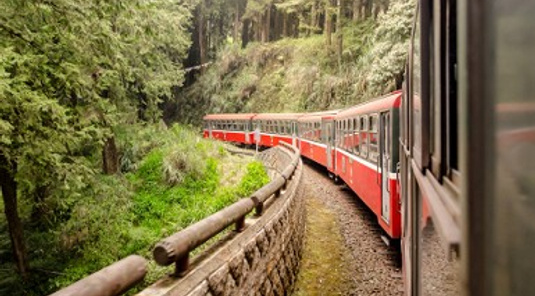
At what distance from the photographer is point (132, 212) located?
13.5m

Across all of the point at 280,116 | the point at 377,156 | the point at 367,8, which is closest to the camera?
the point at 377,156

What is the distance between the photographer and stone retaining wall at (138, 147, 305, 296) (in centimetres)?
351

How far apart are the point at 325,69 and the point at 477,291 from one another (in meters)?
30.4

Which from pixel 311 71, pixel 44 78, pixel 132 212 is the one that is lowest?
pixel 132 212

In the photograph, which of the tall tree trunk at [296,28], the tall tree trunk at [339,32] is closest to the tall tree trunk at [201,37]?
the tall tree trunk at [296,28]

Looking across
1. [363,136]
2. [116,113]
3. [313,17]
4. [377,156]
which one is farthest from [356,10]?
[377,156]

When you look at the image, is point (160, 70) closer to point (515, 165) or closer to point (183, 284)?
point (183, 284)

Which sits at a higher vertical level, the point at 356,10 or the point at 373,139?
the point at 356,10

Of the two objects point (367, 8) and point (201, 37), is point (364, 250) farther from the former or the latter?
point (201, 37)

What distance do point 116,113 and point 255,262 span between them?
32.5ft

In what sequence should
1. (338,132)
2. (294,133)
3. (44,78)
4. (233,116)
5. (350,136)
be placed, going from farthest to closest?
(233,116), (294,133), (338,132), (350,136), (44,78)

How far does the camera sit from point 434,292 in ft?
7.13

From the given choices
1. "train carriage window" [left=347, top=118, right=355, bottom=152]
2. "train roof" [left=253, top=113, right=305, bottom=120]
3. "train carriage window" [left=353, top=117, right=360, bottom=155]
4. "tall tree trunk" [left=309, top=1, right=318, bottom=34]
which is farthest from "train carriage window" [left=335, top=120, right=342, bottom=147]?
"tall tree trunk" [left=309, top=1, right=318, bottom=34]

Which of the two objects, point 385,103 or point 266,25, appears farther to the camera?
point 266,25
